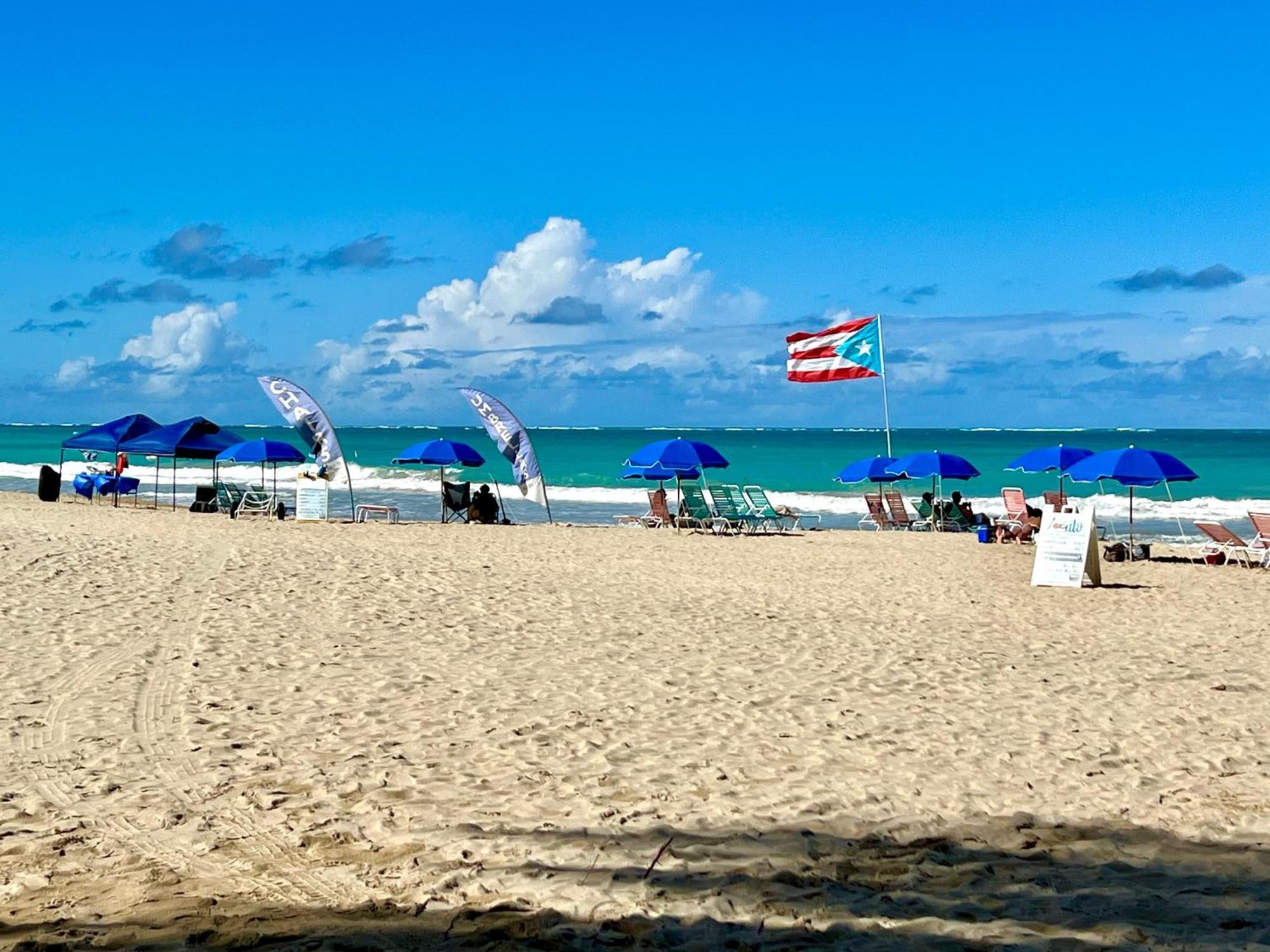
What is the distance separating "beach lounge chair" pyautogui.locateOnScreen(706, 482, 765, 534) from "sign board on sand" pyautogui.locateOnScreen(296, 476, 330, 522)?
6385 millimetres

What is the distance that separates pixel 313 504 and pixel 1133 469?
12.8 meters

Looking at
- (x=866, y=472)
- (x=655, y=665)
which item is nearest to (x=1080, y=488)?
(x=866, y=472)

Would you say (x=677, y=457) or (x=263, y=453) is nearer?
(x=677, y=457)

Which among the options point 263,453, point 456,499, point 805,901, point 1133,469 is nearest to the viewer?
point 805,901

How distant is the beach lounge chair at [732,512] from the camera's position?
1984 centimetres

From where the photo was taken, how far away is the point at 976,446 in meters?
95.4

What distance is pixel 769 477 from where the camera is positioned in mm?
54594

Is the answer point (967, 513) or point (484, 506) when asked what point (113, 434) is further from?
point (967, 513)

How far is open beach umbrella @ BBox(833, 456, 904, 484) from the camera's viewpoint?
2130 centimetres

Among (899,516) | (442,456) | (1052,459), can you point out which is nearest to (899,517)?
(899,516)

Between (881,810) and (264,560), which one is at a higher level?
(264,560)

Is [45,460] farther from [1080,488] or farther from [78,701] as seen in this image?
[78,701]

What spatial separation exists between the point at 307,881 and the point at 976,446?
9541 cm

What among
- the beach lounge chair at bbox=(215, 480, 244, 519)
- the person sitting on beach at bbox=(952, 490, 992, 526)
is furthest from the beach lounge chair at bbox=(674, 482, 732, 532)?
the beach lounge chair at bbox=(215, 480, 244, 519)
